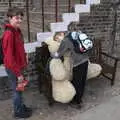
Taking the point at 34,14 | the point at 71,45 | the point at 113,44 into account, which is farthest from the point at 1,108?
the point at 113,44

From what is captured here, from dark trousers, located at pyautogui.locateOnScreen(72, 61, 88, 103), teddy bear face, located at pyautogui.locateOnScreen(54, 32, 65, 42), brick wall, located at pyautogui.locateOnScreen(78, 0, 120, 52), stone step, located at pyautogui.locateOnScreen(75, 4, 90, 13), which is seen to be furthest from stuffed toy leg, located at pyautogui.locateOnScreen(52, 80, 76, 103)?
brick wall, located at pyautogui.locateOnScreen(78, 0, 120, 52)

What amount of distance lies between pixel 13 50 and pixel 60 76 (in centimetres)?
82

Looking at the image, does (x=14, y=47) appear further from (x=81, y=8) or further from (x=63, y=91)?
(x=81, y=8)

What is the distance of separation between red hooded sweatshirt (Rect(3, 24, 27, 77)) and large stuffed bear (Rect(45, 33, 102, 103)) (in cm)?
54

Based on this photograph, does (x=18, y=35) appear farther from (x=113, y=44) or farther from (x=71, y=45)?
(x=113, y=44)

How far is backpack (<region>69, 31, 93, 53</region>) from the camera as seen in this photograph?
Result: 434 centimetres

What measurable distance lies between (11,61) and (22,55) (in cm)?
22

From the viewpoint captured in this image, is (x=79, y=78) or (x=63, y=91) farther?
(x=79, y=78)

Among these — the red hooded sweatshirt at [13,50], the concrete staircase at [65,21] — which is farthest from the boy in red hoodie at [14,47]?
the concrete staircase at [65,21]

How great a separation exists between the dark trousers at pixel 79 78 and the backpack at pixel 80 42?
0.87 ft

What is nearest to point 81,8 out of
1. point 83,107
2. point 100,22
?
point 100,22

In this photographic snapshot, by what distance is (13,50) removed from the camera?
387 cm

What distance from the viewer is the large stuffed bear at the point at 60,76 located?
4.37 meters

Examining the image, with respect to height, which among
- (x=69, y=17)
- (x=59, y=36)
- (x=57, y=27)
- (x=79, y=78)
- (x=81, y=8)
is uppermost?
(x=81, y=8)
